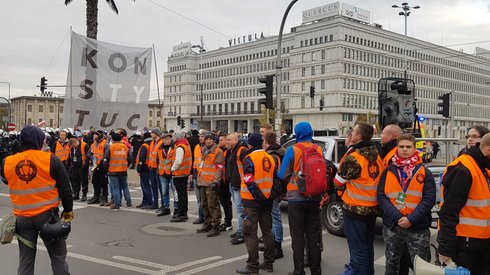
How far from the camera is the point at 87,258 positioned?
6887 mm

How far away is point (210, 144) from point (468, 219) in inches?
223

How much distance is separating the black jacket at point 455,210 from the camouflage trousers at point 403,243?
0.79 meters

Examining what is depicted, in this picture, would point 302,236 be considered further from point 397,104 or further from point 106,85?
point 106,85

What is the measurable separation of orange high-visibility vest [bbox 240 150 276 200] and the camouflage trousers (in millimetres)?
1880

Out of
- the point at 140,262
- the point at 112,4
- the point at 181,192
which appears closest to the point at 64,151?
the point at 181,192

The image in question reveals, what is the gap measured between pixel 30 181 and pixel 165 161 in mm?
5735

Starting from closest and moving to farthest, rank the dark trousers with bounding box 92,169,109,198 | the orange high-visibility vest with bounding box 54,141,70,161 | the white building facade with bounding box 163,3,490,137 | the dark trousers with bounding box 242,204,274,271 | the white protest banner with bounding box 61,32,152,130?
the dark trousers with bounding box 242,204,274,271
the dark trousers with bounding box 92,169,109,198
the orange high-visibility vest with bounding box 54,141,70,161
the white protest banner with bounding box 61,32,152,130
the white building facade with bounding box 163,3,490,137

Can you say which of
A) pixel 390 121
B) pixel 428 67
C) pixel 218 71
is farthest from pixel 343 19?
pixel 390 121

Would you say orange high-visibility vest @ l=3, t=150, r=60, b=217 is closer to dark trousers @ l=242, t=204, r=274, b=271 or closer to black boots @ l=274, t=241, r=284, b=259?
dark trousers @ l=242, t=204, r=274, b=271

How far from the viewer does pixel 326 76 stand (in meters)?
89.8

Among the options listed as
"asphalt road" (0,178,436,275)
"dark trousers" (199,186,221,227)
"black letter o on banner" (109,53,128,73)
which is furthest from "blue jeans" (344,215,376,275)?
"black letter o on banner" (109,53,128,73)

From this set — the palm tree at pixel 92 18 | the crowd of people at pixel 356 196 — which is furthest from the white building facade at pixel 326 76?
the crowd of people at pixel 356 196

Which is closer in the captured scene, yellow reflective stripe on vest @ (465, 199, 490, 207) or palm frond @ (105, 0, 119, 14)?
yellow reflective stripe on vest @ (465, 199, 490, 207)

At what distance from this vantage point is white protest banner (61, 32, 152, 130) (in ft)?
42.7
